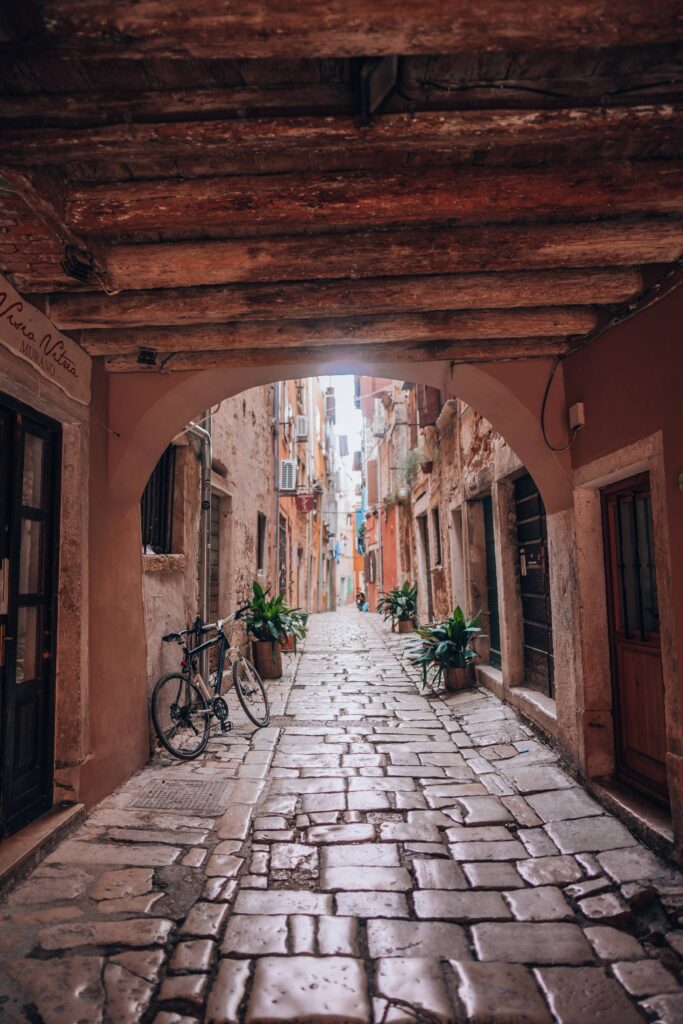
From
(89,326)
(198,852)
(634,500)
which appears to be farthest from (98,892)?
(634,500)

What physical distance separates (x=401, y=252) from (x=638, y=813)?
3.35 m

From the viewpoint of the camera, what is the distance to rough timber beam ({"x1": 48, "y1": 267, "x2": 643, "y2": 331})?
361cm

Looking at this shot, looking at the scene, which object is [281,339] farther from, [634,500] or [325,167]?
[634,500]

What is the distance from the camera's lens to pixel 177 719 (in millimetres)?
5324

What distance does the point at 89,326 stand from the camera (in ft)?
12.6

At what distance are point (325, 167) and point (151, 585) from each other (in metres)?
3.74

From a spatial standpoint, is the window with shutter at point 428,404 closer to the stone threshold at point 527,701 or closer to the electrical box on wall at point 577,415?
the stone threshold at point 527,701

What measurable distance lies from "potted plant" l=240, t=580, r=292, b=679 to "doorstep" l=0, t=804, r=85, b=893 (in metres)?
4.62

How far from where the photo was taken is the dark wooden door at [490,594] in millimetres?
7754

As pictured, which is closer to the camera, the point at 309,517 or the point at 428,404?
→ the point at 428,404

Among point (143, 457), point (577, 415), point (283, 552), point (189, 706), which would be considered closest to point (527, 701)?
point (577, 415)

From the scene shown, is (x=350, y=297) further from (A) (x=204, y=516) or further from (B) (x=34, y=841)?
(A) (x=204, y=516)

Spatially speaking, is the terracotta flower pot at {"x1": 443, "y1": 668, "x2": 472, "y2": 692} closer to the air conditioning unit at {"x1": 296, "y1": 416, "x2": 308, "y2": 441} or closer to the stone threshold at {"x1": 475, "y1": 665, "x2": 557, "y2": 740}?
the stone threshold at {"x1": 475, "y1": 665, "x2": 557, "y2": 740}

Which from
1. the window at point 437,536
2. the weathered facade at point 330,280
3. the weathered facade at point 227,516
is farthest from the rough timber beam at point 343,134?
the window at point 437,536
